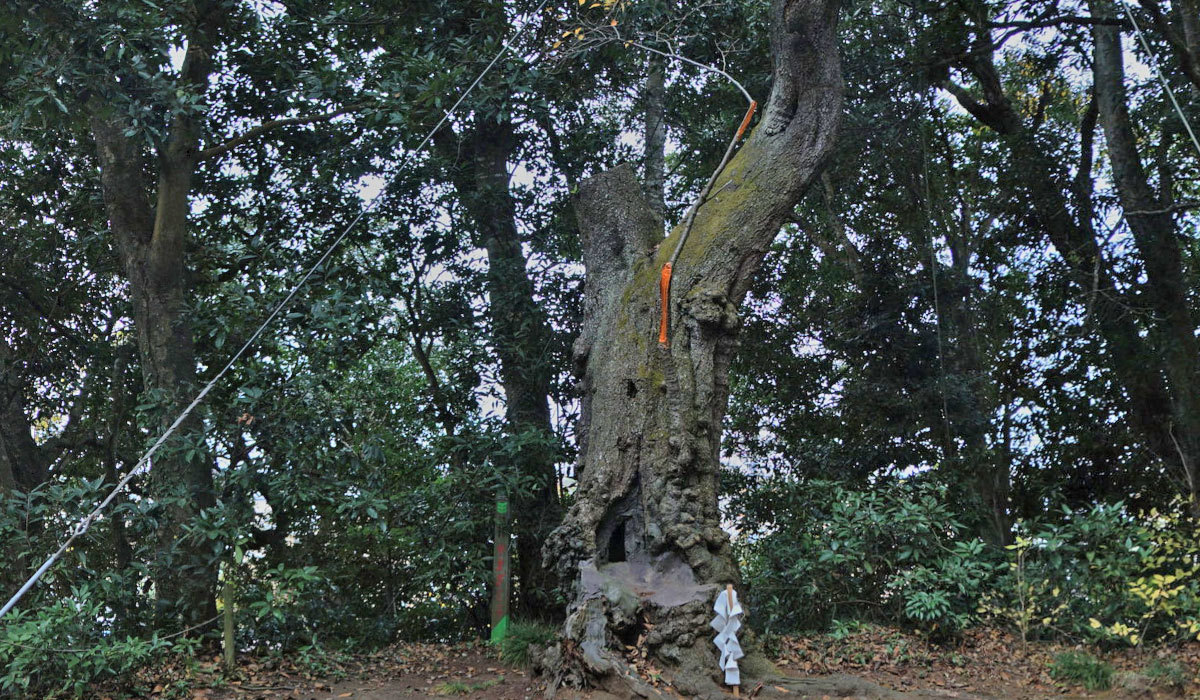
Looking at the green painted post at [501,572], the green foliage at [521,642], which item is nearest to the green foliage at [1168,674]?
the green foliage at [521,642]

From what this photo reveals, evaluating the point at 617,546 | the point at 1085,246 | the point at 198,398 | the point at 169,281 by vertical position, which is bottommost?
the point at 617,546

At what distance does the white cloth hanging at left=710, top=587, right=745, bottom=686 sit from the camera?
4.34 meters

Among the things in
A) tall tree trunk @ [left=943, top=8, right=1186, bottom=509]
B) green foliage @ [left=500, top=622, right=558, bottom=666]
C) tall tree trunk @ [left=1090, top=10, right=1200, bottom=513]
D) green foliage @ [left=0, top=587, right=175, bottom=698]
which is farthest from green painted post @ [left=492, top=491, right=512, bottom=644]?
tall tree trunk @ [left=1090, top=10, right=1200, bottom=513]

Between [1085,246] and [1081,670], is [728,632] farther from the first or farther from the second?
[1085,246]

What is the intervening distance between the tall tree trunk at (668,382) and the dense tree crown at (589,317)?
2 centimetres

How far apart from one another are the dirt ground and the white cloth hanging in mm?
123

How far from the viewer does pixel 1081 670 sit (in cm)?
485

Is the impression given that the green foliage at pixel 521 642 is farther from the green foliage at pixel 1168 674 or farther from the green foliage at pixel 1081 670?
the green foliage at pixel 1168 674

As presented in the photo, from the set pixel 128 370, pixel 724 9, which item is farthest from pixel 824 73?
pixel 128 370

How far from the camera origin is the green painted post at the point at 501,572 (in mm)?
6352

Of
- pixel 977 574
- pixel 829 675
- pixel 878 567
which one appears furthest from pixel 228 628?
pixel 977 574

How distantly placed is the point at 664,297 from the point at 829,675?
2.22 metres

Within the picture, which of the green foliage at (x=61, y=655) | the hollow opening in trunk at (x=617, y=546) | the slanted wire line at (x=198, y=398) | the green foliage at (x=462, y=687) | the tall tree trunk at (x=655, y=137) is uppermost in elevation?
the tall tree trunk at (x=655, y=137)

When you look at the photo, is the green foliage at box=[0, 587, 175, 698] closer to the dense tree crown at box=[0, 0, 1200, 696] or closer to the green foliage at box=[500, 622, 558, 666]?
the dense tree crown at box=[0, 0, 1200, 696]
